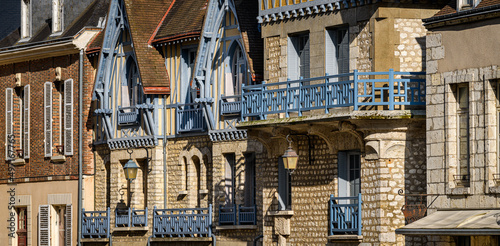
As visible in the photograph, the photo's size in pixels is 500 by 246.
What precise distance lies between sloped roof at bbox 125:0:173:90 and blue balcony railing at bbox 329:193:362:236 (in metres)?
9.32

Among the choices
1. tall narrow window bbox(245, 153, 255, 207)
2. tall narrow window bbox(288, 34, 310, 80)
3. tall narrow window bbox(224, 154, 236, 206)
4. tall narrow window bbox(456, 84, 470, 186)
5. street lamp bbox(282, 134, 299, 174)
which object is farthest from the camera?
tall narrow window bbox(224, 154, 236, 206)

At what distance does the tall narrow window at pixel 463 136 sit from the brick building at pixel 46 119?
1790 centimetres

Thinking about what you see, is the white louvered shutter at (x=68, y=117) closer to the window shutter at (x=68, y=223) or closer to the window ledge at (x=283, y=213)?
the window shutter at (x=68, y=223)

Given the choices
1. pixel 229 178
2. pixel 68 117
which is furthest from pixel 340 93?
pixel 68 117

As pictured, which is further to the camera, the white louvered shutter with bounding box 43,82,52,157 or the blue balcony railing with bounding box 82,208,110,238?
the white louvered shutter with bounding box 43,82,52,157

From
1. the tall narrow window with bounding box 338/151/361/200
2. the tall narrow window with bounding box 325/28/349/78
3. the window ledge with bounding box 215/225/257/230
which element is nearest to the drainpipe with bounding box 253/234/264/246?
the window ledge with bounding box 215/225/257/230

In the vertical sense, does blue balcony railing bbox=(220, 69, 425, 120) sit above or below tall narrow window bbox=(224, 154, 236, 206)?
above

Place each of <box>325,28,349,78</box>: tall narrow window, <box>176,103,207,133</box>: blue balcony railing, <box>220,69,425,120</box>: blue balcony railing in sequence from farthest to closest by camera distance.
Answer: <box>176,103,207,133</box>: blue balcony railing → <box>325,28,349,78</box>: tall narrow window → <box>220,69,425,120</box>: blue balcony railing

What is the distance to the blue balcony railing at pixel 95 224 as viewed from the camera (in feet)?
145

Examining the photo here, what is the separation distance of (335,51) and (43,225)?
1651cm

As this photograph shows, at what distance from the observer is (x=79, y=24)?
47.2 metres

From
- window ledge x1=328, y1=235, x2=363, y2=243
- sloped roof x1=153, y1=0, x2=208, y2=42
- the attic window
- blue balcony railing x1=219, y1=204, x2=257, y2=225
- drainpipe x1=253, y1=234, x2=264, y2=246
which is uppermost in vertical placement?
the attic window

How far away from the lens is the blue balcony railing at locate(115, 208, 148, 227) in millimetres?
42500

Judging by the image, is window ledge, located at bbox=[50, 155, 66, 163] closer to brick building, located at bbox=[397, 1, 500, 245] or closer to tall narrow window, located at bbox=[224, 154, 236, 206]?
tall narrow window, located at bbox=[224, 154, 236, 206]
